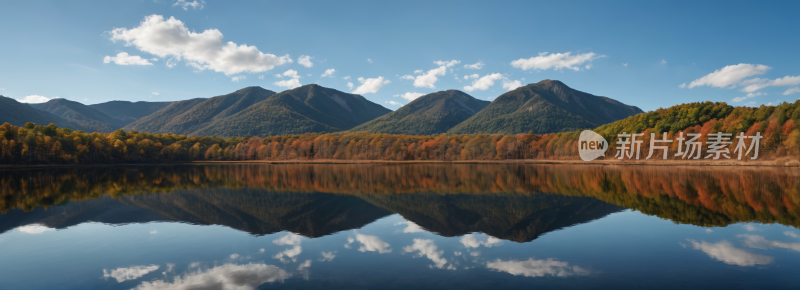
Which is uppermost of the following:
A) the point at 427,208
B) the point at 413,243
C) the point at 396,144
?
the point at 396,144

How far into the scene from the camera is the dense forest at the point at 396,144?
86.5m

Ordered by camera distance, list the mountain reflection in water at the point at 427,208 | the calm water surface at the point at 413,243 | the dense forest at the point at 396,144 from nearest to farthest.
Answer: the calm water surface at the point at 413,243
the mountain reflection in water at the point at 427,208
the dense forest at the point at 396,144

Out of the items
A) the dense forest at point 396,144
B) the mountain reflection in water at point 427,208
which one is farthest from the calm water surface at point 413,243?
the dense forest at point 396,144

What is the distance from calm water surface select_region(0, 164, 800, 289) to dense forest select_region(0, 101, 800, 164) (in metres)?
76.9

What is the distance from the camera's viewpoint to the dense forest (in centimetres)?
8650

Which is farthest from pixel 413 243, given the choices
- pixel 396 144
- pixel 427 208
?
pixel 396 144

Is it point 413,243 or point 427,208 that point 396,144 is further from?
point 413,243

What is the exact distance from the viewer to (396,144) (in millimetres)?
149125

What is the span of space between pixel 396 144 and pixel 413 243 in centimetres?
13231

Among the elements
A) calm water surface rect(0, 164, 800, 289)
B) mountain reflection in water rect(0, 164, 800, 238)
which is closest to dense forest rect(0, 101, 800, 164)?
mountain reflection in water rect(0, 164, 800, 238)

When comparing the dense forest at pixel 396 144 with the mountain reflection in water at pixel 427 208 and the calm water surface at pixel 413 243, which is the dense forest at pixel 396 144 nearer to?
the mountain reflection in water at pixel 427 208

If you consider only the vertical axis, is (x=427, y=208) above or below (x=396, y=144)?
below

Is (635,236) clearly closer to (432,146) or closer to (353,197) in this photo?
(353,197)

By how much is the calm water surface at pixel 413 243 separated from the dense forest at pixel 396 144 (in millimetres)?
76933
